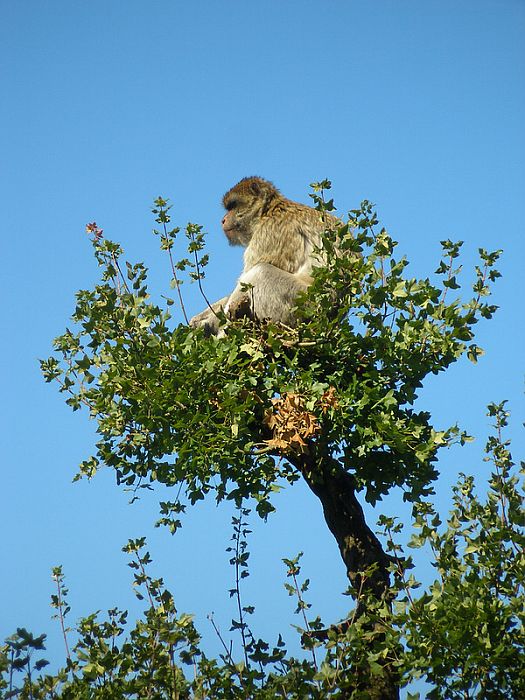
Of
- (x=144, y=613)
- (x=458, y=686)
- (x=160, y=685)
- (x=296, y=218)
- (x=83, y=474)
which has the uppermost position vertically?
(x=296, y=218)

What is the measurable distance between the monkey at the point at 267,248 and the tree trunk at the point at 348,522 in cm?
131

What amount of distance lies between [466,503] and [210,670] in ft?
7.81

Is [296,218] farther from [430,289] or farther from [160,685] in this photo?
[160,685]

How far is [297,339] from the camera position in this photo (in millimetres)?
6891

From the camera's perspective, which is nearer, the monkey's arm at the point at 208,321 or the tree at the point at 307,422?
the tree at the point at 307,422

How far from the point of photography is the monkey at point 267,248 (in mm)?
8352

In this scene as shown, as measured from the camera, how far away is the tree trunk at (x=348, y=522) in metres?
6.95

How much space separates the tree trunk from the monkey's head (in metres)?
3.52

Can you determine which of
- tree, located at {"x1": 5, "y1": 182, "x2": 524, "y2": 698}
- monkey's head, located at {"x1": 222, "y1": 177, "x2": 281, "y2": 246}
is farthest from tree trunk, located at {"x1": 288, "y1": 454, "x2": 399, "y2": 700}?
monkey's head, located at {"x1": 222, "y1": 177, "x2": 281, "y2": 246}

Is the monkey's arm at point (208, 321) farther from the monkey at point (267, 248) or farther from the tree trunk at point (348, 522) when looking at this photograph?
the tree trunk at point (348, 522)

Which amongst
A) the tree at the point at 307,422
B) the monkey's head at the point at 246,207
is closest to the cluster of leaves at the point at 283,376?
the tree at the point at 307,422

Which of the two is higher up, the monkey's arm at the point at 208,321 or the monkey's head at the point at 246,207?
the monkey's head at the point at 246,207

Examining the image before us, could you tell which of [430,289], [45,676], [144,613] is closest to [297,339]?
[430,289]

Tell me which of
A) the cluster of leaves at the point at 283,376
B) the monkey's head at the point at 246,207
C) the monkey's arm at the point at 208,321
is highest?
the monkey's head at the point at 246,207
